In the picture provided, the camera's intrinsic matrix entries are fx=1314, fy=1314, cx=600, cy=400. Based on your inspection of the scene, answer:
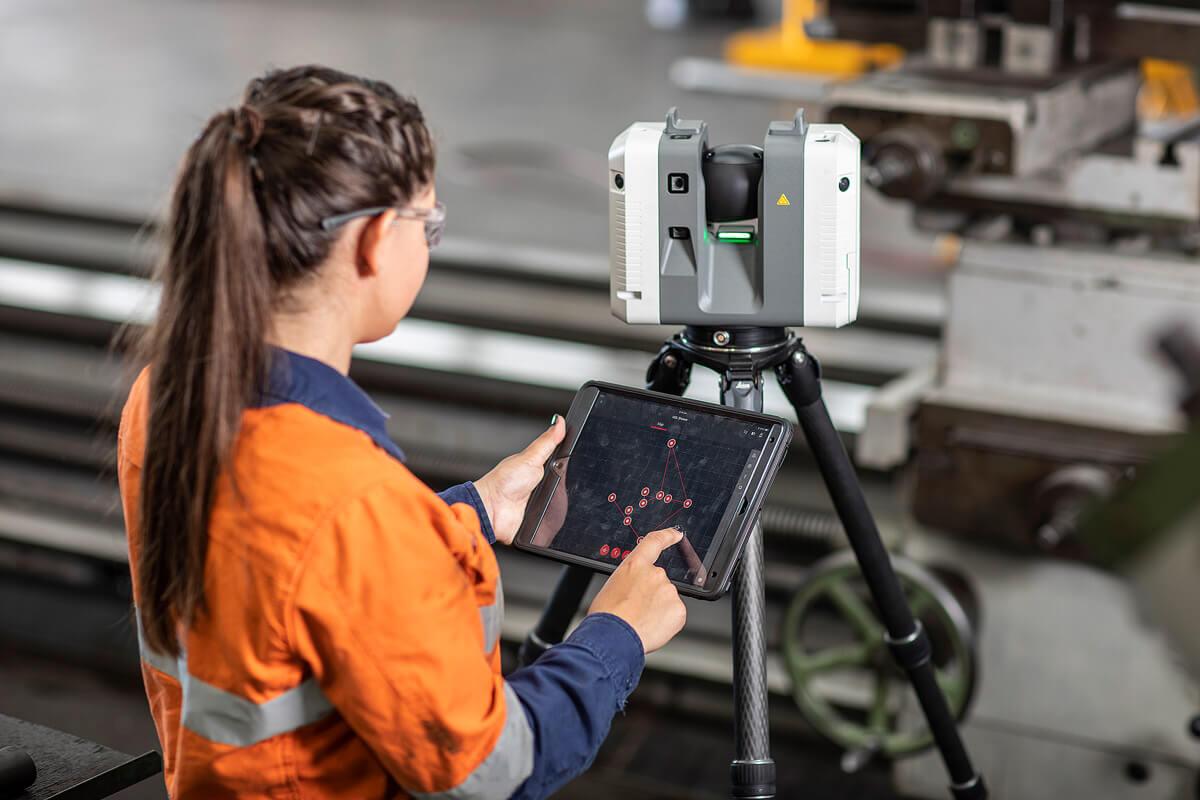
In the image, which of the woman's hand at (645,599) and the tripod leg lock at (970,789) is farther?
the tripod leg lock at (970,789)

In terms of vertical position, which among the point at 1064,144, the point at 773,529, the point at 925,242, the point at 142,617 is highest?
the point at 1064,144

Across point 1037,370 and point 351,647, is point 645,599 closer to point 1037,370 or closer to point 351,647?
point 351,647

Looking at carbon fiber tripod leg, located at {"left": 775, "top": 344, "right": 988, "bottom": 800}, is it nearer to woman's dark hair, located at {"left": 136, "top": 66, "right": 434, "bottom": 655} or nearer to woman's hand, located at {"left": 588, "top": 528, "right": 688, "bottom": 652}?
woman's hand, located at {"left": 588, "top": 528, "right": 688, "bottom": 652}

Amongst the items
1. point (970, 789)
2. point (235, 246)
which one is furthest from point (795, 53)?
point (235, 246)

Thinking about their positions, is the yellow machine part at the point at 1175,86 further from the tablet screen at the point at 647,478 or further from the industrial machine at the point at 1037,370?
the tablet screen at the point at 647,478

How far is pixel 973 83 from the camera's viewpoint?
182cm

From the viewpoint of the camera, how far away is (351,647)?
2.76 feet

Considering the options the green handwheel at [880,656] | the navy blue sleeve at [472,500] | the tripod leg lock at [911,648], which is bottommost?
the green handwheel at [880,656]

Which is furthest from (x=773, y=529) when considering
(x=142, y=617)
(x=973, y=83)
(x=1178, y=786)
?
(x=142, y=617)

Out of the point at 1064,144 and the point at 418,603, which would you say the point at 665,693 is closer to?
the point at 1064,144

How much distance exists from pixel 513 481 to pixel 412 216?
321 mm

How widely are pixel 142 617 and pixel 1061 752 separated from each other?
1.60 m

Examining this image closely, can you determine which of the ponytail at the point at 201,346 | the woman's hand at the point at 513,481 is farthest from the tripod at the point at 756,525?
the ponytail at the point at 201,346

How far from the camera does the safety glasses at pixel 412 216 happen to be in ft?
2.90
